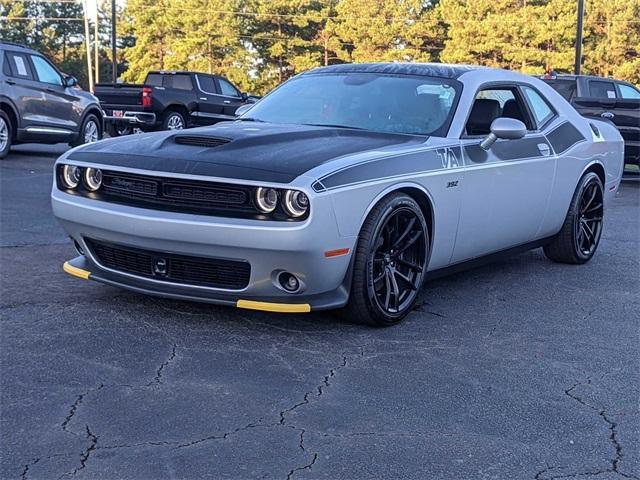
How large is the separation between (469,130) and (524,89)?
1.09 meters

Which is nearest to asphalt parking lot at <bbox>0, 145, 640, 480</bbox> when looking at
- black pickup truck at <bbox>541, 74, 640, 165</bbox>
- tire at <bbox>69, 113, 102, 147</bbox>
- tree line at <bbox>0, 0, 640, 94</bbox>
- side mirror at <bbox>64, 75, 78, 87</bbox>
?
black pickup truck at <bbox>541, 74, 640, 165</bbox>

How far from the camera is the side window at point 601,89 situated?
1540cm

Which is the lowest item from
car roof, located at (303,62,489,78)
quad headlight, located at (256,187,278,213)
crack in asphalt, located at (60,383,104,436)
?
crack in asphalt, located at (60,383,104,436)

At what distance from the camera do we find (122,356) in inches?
161

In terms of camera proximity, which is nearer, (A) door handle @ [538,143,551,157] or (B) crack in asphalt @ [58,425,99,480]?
(B) crack in asphalt @ [58,425,99,480]

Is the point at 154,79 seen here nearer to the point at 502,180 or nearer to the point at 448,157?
the point at 502,180

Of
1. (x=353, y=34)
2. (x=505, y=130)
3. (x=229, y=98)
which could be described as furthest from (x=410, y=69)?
(x=353, y=34)

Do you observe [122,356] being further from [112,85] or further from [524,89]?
[112,85]

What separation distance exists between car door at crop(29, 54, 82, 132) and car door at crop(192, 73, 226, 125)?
6132 mm

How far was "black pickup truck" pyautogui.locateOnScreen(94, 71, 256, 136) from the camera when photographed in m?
19.1

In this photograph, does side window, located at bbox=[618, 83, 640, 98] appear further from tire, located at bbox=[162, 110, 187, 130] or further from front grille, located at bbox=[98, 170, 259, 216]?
front grille, located at bbox=[98, 170, 259, 216]

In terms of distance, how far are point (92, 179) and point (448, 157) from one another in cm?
207

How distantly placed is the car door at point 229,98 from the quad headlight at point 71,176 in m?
16.9

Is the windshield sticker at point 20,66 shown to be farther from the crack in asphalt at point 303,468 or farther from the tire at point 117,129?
the crack in asphalt at point 303,468
